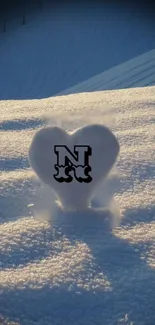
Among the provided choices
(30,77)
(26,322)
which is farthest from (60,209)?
(30,77)

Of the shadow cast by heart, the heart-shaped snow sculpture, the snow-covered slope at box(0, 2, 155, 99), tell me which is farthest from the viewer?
the snow-covered slope at box(0, 2, 155, 99)

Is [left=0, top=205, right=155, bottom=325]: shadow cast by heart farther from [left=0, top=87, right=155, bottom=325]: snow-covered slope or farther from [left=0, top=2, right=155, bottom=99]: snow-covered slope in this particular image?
[left=0, top=2, right=155, bottom=99]: snow-covered slope

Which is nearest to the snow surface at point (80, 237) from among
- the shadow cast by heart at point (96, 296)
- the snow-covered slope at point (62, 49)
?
the shadow cast by heart at point (96, 296)

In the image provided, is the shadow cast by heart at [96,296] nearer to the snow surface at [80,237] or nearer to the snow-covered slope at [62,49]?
the snow surface at [80,237]

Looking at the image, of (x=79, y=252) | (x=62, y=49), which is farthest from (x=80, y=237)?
(x=62, y=49)

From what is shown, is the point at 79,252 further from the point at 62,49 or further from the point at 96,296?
the point at 62,49

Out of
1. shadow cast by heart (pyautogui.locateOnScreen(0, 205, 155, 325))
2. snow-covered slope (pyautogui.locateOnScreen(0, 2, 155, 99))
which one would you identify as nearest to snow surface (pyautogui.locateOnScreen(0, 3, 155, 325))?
shadow cast by heart (pyautogui.locateOnScreen(0, 205, 155, 325))

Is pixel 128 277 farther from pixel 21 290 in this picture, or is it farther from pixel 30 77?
pixel 30 77
